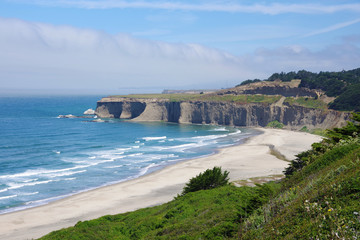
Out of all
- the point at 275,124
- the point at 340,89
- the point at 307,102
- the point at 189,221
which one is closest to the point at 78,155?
the point at 189,221

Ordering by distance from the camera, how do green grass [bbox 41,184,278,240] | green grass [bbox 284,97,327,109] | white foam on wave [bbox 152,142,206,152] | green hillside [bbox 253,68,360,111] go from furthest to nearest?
1. green grass [bbox 284,97,327,109]
2. green hillside [bbox 253,68,360,111]
3. white foam on wave [bbox 152,142,206,152]
4. green grass [bbox 41,184,278,240]

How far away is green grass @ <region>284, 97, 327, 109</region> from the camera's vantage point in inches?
4154

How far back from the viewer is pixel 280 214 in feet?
36.6

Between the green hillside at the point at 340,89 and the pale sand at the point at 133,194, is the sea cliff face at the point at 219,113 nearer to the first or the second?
the green hillside at the point at 340,89

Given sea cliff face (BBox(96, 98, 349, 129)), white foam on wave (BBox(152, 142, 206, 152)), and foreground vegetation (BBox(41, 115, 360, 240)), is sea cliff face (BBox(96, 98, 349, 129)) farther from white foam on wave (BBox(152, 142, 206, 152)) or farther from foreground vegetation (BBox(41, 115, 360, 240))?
foreground vegetation (BBox(41, 115, 360, 240))

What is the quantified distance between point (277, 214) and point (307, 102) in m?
106

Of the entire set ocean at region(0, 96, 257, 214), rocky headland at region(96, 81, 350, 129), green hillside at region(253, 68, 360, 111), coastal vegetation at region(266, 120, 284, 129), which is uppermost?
green hillside at region(253, 68, 360, 111)

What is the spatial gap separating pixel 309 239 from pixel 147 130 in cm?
9955

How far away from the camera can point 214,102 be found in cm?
12656

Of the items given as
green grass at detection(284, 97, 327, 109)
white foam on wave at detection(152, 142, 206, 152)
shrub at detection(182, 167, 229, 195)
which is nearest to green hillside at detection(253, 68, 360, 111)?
green grass at detection(284, 97, 327, 109)

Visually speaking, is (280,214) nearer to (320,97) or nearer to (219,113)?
(320,97)

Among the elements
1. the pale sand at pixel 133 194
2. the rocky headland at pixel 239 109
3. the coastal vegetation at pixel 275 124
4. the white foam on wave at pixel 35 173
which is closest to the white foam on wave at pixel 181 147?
the pale sand at pixel 133 194

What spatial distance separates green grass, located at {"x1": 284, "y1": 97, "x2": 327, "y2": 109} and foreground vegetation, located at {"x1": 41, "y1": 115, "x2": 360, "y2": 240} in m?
87.4

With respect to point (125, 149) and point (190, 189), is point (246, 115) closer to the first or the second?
point (125, 149)
